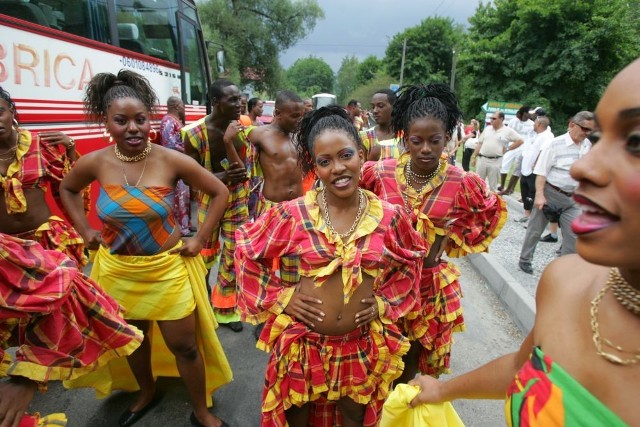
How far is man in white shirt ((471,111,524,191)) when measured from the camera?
26.7ft

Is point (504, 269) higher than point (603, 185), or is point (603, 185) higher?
point (603, 185)

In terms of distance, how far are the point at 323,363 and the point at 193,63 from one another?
6.78m

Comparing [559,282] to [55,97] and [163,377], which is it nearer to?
[163,377]

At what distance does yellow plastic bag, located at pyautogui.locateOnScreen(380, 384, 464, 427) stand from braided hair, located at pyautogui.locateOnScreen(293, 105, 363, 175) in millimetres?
1163

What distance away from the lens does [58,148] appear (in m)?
3.18

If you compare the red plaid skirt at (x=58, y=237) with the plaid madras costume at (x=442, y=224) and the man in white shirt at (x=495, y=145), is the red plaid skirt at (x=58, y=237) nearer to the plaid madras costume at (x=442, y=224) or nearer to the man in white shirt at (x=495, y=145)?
the plaid madras costume at (x=442, y=224)

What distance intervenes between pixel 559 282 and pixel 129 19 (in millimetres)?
5902

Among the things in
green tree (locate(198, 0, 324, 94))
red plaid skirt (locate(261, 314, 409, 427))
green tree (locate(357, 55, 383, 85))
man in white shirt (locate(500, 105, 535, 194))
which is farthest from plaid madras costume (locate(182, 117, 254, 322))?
green tree (locate(357, 55, 383, 85))

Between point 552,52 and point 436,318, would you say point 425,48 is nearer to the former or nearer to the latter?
point 552,52

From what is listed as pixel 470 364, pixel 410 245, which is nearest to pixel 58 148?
pixel 410 245

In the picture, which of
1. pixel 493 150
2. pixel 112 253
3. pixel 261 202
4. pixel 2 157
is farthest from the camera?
pixel 493 150

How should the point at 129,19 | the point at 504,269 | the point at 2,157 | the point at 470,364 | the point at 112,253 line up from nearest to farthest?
1. the point at 112,253
2. the point at 2,157
3. the point at 470,364
4. the point at 504,269
5. the point at 129,19

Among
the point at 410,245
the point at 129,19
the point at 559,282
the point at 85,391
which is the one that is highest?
the point at 129,19

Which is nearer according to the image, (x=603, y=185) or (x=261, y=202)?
(x=603, y=185)
